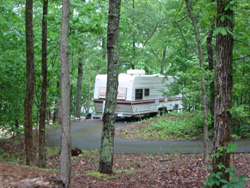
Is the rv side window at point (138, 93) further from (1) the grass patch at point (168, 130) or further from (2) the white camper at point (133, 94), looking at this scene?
(1) the grass patch at point (168, 130)

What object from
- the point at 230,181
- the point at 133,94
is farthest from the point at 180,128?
the point at 230,181

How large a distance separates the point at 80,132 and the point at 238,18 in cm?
1261

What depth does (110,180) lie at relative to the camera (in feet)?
22.4

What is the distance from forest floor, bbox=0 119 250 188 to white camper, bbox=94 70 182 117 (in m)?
8.16

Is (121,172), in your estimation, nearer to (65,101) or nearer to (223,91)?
(65,101)

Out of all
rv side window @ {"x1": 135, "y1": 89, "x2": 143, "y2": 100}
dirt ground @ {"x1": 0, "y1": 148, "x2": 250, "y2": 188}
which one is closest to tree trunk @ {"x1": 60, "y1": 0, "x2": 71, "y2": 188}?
dirt ground @ {"x1": 0, "y1": 148, "x2": 250, "y2": 188}

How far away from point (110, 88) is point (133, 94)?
12.0 metres

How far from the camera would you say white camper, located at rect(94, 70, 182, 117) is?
19344 mm

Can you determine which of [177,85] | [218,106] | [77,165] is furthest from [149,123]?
[218,106]

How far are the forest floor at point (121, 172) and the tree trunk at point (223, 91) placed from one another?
532 mm

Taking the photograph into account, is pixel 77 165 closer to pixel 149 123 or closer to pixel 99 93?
pixel 149 123

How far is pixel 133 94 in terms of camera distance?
63.5 feet

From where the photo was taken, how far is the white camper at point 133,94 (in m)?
19.3

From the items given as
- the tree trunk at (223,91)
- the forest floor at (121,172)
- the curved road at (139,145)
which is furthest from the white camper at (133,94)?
the tree trunk at (223,91)
